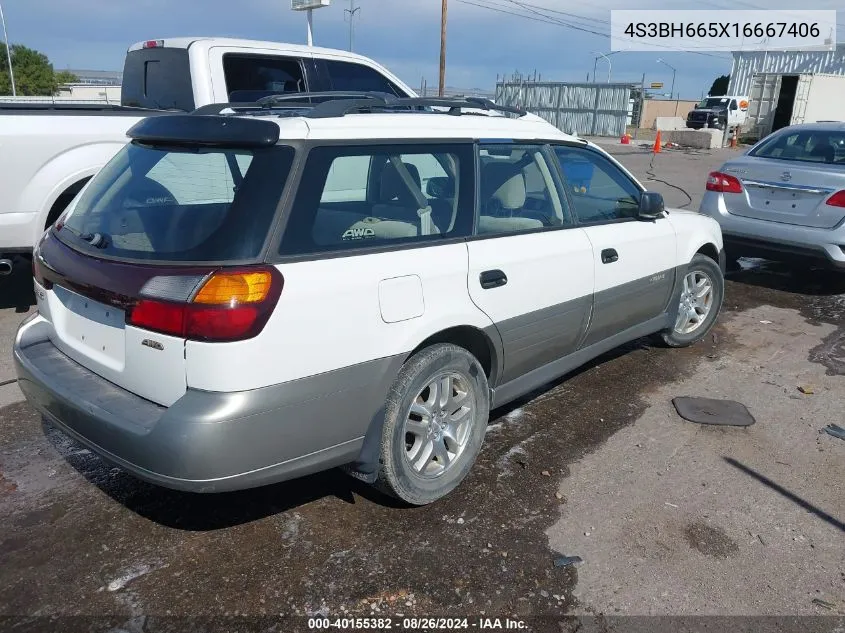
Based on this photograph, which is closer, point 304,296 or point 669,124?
point 304,296

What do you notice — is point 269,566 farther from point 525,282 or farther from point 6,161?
point 6,161

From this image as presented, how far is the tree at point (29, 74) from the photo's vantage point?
4359cm

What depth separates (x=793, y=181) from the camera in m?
6.81

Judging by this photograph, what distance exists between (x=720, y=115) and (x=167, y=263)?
39.6 m

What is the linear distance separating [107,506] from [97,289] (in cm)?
114

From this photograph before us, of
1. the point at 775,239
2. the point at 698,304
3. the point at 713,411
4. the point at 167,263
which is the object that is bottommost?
the point at 713,411

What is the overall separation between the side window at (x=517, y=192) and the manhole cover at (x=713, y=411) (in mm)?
1513

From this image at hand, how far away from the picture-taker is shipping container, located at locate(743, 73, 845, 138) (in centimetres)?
3073

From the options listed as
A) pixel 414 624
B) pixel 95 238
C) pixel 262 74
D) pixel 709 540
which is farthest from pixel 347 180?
pixel 262 74

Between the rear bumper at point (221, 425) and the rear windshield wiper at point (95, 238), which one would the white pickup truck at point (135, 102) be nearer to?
the rear windshield wiper at point (95, 238)

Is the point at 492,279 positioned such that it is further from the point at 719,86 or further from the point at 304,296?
the point at 719,86

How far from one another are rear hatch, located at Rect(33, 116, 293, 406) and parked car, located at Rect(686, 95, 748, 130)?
37355mm

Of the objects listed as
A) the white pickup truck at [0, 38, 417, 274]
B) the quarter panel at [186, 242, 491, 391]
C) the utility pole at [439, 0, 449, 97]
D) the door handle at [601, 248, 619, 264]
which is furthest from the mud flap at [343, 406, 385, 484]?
the utility pole at [439, 0, 449, 97]

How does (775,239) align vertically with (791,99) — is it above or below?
below
